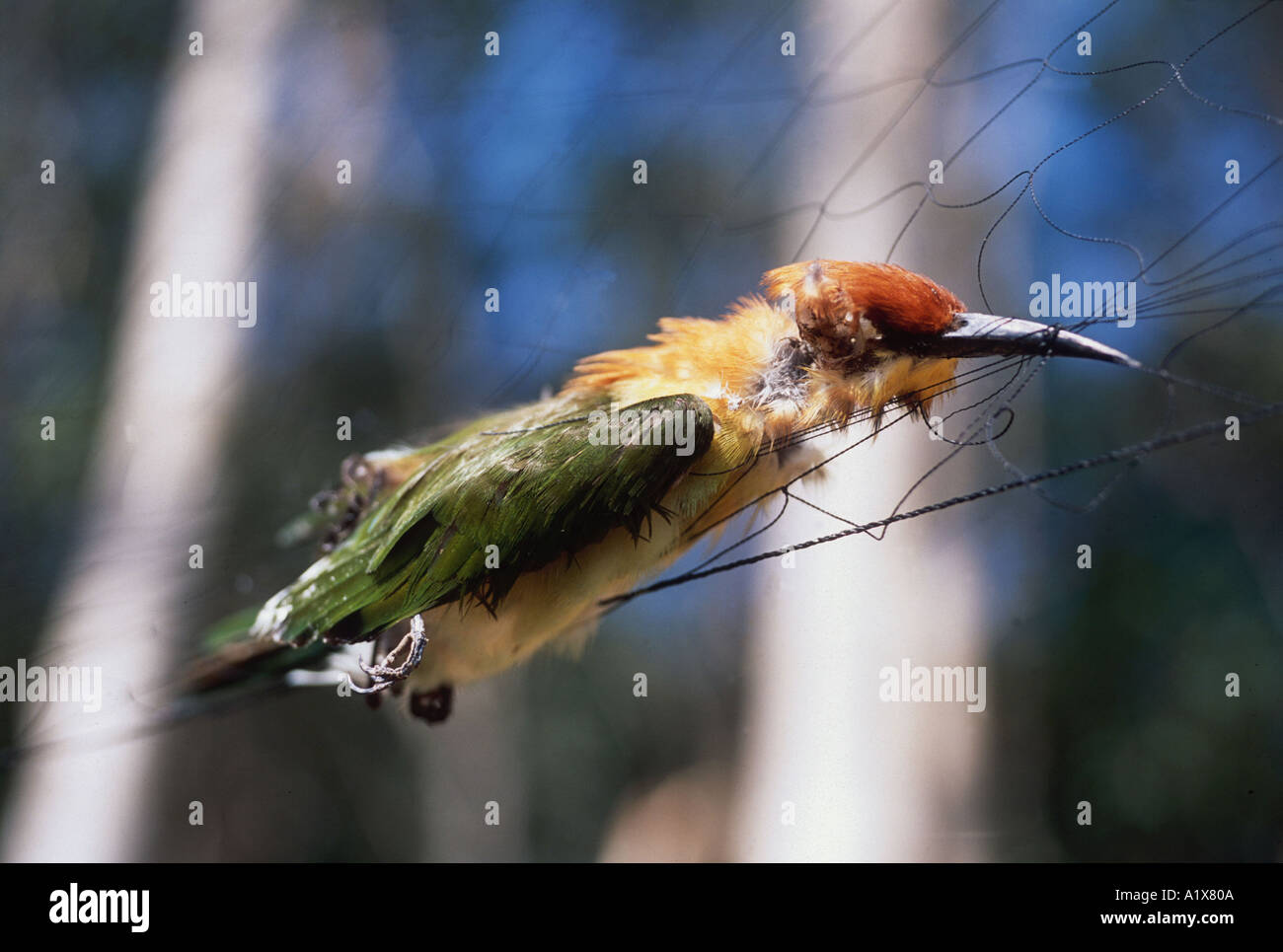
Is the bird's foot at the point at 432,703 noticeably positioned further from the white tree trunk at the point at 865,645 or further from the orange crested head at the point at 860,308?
the orange crested head at the point at 860,308

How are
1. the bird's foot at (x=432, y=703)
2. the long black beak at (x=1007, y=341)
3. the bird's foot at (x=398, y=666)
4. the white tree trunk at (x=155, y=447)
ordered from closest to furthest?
the long black beak at (x=1007, y=341)
the bird's foot at (x=398, y=666)
the bird's foot at (x=432, y=703)
the white tree trunk at (x=155, y=447)

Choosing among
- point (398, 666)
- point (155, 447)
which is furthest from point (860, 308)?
point (155, 447)

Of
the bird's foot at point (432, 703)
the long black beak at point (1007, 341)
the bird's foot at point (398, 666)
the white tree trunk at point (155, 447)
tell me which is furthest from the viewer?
the white tree trunk at point (155, 447)

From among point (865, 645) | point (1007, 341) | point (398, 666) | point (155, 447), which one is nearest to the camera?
point (1007, 341)

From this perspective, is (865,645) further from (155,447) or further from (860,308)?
(155,447)

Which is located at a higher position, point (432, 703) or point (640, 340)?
point (640, 340)

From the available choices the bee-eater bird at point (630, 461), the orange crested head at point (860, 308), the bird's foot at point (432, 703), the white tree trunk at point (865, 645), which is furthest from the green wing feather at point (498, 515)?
the white tree trunk at point (865, 645)

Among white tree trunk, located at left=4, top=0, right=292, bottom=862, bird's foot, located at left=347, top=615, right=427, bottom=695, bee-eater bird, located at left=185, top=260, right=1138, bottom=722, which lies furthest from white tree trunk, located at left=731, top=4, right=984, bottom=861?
white tree trunk, located at left=4, top=0, right=292, bottom=862
